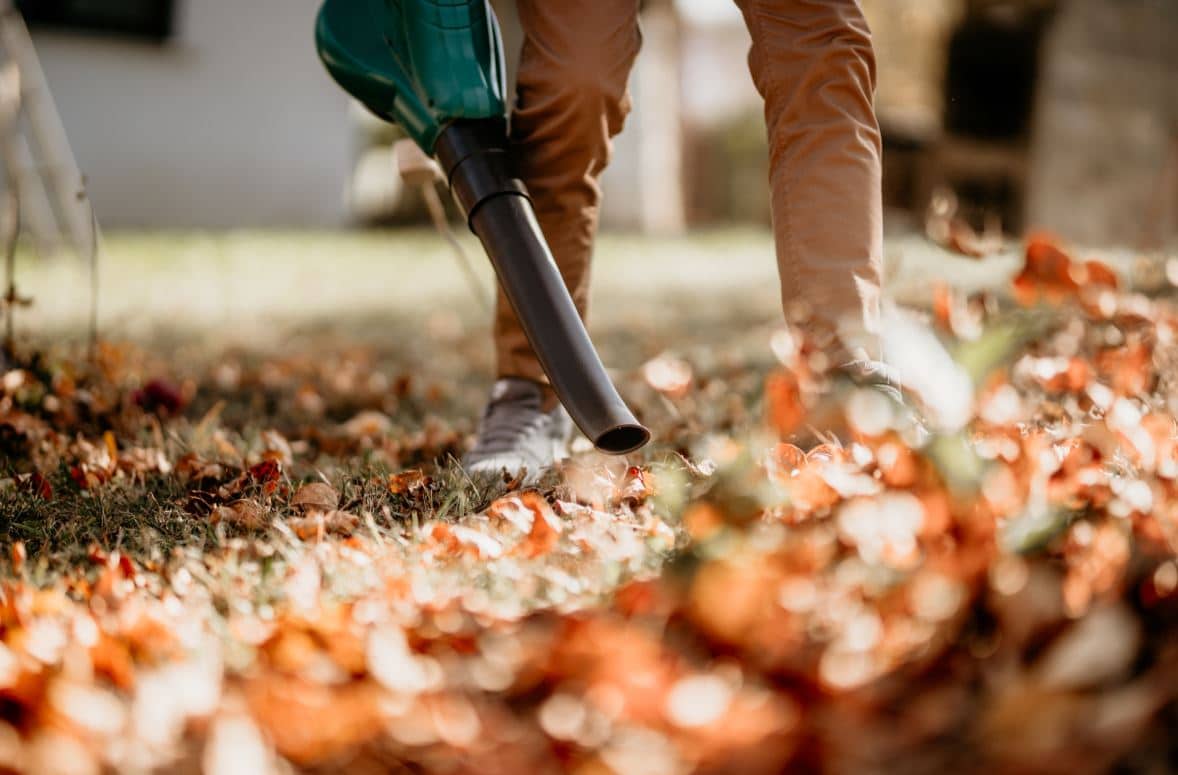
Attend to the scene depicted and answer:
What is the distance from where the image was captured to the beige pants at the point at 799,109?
4.90ft

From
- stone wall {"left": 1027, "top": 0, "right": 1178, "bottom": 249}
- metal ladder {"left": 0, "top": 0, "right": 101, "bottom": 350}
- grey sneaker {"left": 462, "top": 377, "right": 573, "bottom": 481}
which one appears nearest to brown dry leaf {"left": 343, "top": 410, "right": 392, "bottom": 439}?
grey sneaker {"left": 462, "top": 377, "right": 573, "bottom": 481}

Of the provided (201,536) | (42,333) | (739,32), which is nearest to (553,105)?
(201,536)

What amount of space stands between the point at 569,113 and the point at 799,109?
1.14 ft

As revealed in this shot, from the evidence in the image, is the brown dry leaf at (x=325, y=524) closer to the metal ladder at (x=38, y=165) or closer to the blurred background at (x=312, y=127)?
the metal ladder at (x=38, y=165)

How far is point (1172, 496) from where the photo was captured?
1.04 meters

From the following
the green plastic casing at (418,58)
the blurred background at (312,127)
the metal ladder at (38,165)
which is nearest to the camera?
the green plastic casing at (418,58)

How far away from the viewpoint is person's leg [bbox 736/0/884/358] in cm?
149

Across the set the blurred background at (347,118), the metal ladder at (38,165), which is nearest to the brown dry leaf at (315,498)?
the metal ladder at (38,165)

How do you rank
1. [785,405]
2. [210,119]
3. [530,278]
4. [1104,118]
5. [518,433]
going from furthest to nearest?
[210,119] < [1104,118] < [518,433] < [530,278] < [785,405]

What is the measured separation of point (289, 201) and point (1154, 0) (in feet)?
18.3

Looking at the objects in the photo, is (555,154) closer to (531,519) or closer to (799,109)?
(799,109)

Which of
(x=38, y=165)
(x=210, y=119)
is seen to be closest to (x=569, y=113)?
(x=38, y=165)

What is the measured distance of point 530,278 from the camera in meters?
1.48

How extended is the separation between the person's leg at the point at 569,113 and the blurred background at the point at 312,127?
313 cm
